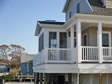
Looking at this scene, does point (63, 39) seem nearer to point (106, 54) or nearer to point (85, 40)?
point (85, 40)

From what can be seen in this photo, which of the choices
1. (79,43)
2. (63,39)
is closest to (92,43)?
(79,43)

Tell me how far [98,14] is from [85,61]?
9.74 feet

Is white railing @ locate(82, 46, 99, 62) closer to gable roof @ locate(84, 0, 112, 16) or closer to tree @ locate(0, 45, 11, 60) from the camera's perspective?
gable roof @ locate(84, 0, 112, 16)

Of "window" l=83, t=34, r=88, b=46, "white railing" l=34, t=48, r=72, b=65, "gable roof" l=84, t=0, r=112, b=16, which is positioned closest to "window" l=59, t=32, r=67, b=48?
"window" l=83, t=34, r=88, b=46

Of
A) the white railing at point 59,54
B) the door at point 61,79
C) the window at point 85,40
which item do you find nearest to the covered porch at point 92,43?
the window at point 85,40

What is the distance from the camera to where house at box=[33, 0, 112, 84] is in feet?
41.7

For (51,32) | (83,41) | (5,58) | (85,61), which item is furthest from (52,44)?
(5,58)

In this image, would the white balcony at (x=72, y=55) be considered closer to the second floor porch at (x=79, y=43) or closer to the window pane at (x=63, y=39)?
the second floor porch at (x=79, y=43)

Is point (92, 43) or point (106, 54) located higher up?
point (92, 43)

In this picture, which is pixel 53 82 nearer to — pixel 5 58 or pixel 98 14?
pixel 98 14

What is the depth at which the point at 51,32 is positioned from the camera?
1648 cm

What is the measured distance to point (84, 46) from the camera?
13031 millimetres

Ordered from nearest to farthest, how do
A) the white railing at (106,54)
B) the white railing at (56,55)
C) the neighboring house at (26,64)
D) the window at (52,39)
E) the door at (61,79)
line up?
the white railing at (106,54) < the white railing at (56,55) < the window at (52,39) < the door at (61,79) < the neighboring house at (26,64)

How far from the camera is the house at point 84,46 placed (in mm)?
12703
